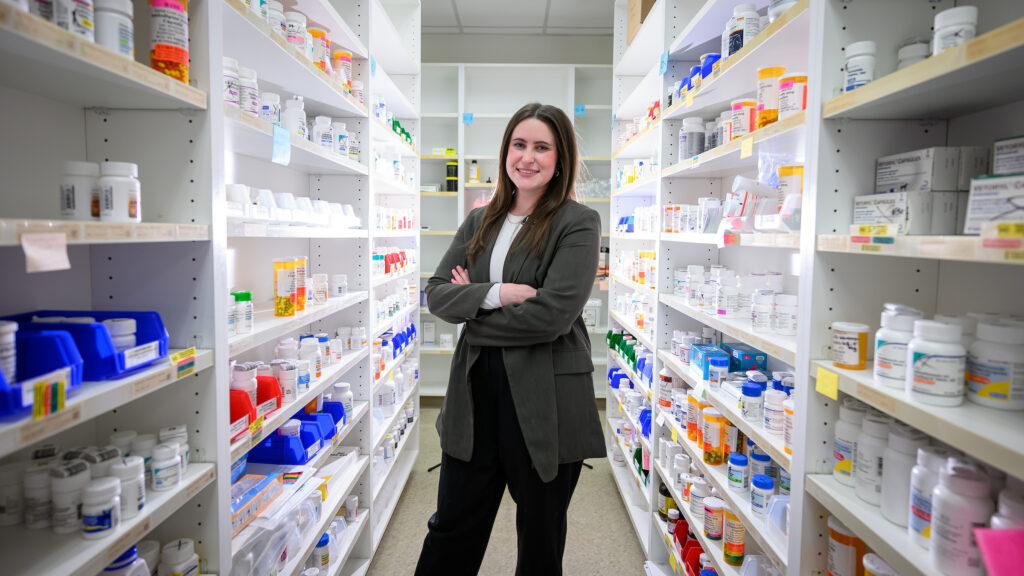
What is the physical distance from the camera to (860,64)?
1.29 meters

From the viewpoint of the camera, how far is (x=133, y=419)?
144 cm

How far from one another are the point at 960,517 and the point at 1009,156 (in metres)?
0.68

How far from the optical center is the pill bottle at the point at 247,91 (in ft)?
5.43

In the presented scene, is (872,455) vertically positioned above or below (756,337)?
below

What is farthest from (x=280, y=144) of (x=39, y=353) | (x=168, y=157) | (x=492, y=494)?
(x=492, y=494)

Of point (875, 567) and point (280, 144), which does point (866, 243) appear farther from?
point (280, 144)

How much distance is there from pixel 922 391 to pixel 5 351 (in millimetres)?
1690

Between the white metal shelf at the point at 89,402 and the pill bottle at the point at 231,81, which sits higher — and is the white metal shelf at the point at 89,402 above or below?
below

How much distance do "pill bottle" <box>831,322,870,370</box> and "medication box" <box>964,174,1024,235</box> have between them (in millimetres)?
377

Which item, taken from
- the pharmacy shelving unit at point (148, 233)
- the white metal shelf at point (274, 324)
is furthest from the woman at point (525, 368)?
the pharmacy shelving unit at point (148, 233)

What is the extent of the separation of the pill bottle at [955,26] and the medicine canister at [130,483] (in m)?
1.87

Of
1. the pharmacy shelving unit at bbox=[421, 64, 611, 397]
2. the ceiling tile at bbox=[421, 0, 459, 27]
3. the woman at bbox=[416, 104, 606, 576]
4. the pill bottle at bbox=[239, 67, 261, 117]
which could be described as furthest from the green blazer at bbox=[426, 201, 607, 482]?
the ceiling tile at bbox=[421, 0, 459, 27]

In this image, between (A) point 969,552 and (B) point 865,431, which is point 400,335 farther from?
(A) point 969,552

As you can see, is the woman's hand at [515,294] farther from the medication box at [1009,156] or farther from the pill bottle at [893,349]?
the medication box at [1009,156]
